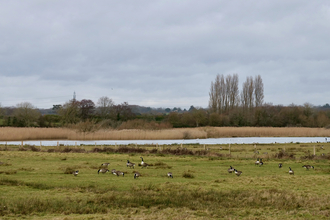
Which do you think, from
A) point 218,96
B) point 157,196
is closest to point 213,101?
point 218,96

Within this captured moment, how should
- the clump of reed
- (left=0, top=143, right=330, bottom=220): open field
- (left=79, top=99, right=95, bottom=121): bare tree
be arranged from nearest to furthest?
(left=0, top=143, right=330, bottom=220): open field
the clump of reed
(left=79, top=99, right=95, bottom=121): bare tree

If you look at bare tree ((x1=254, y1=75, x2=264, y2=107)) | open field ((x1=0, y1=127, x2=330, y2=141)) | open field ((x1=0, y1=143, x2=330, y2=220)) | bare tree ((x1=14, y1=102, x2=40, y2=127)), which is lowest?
open field ((x1=0, y1=143, x2=330, y2=220))

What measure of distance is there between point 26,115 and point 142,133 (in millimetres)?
38756

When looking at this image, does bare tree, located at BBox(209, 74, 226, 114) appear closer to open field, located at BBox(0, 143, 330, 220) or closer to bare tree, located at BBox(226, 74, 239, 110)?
bare tree, located at BBox(226, 74, 239, 110)

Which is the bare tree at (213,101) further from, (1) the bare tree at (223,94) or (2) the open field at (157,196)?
(2) the open field at (157,196)

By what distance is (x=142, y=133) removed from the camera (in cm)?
6481

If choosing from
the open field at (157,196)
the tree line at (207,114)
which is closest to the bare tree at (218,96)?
the tree line at (207,114)

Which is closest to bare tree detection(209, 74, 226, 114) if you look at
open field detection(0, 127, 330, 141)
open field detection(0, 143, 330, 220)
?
open field detection(0, 127, 330, 141)

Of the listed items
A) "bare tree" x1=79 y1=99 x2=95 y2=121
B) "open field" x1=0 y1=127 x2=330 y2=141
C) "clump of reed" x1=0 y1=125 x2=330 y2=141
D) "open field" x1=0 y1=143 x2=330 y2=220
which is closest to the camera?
"open field" x1=0 y1=143 x2=330 y2=220

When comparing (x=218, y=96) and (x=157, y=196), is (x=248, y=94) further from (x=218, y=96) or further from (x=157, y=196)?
(x=157, y=196)

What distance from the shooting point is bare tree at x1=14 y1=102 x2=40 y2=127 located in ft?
285

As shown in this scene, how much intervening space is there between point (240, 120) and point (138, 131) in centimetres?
4367

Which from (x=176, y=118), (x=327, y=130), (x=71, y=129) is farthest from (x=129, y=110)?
(x=327, y=130)

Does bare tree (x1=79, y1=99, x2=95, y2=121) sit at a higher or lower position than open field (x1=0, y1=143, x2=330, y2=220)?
higher
